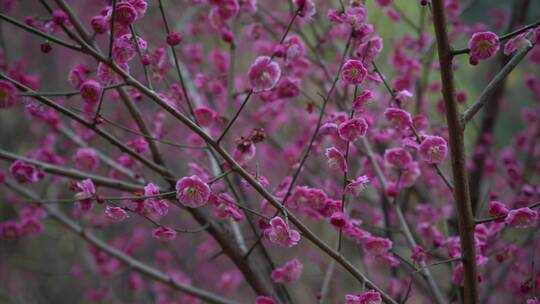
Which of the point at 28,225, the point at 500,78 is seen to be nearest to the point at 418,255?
the point at 500,78

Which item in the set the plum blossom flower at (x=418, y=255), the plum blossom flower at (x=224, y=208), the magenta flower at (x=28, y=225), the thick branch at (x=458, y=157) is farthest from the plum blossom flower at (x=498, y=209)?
the magenta flower at (x=28, y=225)

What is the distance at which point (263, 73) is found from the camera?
142 centimetres

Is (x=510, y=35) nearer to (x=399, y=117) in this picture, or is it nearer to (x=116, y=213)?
(x=399, y=117)

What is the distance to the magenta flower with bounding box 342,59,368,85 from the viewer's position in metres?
1.42

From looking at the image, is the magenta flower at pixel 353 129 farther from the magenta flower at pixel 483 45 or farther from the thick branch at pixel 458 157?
the magenta flower at pixel 483 45

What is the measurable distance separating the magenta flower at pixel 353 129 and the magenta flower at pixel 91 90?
2.44 ft

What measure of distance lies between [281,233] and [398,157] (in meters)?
0.64

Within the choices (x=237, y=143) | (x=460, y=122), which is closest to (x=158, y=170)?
(x=237, y=143)

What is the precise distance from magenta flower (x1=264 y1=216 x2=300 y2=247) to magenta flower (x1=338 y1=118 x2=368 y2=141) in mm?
303

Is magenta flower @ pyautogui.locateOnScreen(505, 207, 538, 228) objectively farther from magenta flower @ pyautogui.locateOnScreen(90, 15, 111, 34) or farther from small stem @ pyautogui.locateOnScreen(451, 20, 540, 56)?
magenta flower @ pyautogui.locateOnScreen(90, 15, 111, 34)

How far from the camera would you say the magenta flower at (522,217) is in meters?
1.43

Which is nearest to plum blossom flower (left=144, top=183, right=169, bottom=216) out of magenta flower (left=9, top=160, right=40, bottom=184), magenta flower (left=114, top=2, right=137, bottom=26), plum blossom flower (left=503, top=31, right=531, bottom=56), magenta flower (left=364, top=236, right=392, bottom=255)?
magenta flower (left=114, top=2, right=137, bottom=26)

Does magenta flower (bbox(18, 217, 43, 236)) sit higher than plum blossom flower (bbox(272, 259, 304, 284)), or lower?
higher

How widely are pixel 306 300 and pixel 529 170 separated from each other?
2382 millimetres
